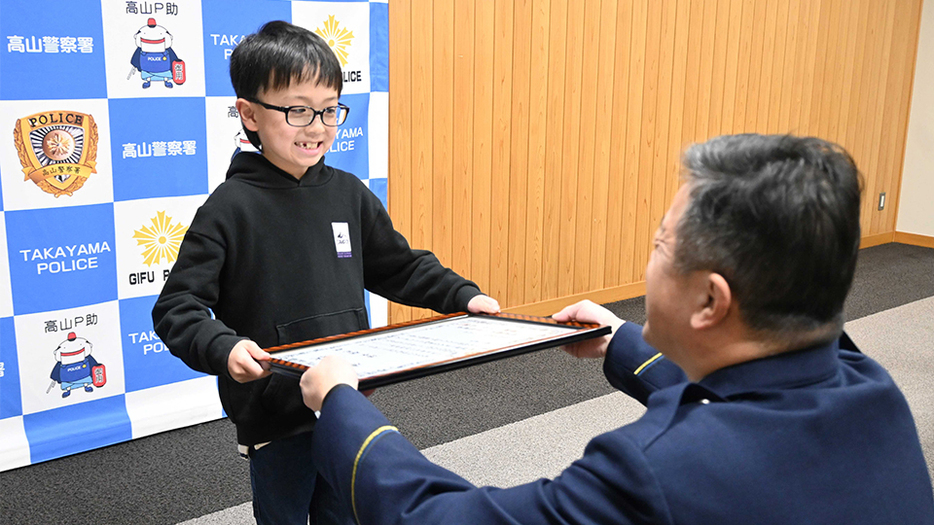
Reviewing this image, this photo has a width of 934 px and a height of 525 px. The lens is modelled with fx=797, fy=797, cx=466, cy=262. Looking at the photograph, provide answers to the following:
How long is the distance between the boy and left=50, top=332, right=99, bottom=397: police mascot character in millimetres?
1466

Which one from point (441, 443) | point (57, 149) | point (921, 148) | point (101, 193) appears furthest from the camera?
point (921, 148)

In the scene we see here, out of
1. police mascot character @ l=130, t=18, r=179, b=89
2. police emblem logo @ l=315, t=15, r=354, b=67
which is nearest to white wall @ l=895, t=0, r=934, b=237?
police emblem logo @ l=315, t=15, r=354, b=67

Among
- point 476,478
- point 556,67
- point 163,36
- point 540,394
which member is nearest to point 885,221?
point 556,67

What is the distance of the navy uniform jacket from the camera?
2.48ft

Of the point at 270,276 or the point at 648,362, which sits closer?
the point at 648,362

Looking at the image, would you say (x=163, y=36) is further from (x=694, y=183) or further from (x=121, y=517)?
(x=694, y=183)

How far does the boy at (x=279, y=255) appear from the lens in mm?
1483

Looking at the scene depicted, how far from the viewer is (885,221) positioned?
677 centimetres

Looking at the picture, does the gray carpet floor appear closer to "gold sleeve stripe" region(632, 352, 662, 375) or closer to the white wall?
"gold sleeve stripe" region(632, 352, 662, 375)

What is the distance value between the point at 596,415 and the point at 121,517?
1.73 meters

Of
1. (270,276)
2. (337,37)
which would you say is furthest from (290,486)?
(337,37)

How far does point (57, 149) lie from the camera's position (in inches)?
103

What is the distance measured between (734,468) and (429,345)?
62 centimetres

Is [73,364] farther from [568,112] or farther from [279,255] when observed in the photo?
[568,112]
